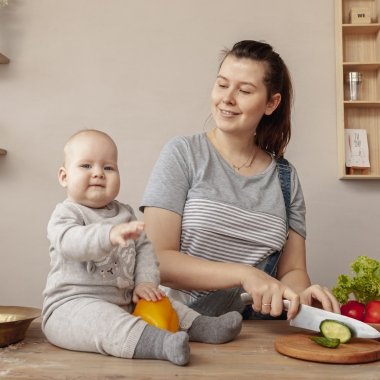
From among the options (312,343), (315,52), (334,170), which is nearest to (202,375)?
(312,343)

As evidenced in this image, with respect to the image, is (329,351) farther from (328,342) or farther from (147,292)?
(147,292)

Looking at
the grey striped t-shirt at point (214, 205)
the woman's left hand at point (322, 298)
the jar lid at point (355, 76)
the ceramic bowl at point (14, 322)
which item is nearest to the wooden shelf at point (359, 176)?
the jar lid at point (355, 76)

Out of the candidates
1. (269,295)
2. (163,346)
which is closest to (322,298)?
(269,295)

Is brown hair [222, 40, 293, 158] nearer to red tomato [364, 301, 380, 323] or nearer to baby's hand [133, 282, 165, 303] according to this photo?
red tomato [364, 301, 380, 323]

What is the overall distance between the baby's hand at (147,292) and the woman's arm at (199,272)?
24cm

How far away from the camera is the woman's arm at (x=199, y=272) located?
128 cm

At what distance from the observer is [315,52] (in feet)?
9.68

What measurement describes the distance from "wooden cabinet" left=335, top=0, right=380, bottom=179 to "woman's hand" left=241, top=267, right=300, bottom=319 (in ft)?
5.38

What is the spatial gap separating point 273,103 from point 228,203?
0.42 meters

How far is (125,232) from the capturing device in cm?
99

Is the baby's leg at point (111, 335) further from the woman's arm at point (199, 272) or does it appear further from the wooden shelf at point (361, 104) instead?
the wooden shelf at point (361, 104)

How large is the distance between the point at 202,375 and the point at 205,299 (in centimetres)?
76

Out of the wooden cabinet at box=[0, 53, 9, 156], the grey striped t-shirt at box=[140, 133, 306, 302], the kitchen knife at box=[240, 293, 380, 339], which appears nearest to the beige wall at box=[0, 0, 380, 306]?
the wooden cabinet at box=[0, 53, 9, 156]

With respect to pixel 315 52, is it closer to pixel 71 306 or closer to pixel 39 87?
pixel 39 87
